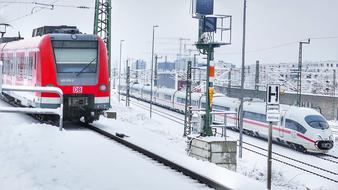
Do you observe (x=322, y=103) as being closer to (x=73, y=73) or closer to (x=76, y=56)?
(x=76, y=56)

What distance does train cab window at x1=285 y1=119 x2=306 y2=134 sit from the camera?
2870 cm

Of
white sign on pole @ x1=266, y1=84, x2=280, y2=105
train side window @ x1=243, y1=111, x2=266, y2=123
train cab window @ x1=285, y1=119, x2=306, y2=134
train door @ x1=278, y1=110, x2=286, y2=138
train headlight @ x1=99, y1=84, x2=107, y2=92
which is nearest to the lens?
white sign on pole @ x1=266, y1=84, x2=280, y2=105

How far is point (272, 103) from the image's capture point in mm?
11297

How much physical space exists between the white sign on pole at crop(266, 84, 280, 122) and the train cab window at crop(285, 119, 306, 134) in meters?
18.3

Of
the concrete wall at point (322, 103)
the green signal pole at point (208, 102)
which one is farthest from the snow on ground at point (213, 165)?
the concrete wall at point (322, 103)

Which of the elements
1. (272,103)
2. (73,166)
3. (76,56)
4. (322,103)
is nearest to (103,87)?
(76,56)

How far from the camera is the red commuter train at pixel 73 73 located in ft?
45.7

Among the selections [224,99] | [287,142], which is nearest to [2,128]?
[287,142]

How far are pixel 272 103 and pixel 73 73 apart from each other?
637 centimetres

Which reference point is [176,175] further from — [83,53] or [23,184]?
[83,53]

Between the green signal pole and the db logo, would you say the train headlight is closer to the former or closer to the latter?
the db logo

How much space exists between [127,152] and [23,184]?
364 centimetres

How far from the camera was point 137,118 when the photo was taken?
120ft

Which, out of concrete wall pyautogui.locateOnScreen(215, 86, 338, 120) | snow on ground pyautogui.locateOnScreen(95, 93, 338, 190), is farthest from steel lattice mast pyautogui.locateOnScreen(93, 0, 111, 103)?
concrete wall pyautogui.locateOnScreen(215, 86, 338, 120)
